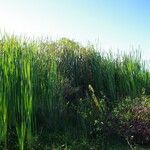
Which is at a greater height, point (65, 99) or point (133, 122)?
point (65, 99)

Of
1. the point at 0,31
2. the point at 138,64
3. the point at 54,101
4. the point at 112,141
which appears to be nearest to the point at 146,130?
the point at 112,141

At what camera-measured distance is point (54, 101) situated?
29.0 feet

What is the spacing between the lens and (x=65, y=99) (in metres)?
9.98

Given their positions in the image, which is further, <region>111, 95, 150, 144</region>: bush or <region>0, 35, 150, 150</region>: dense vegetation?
<region>111, 95, 150, 144</region>: bush

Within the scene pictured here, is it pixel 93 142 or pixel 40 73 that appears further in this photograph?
pixel 40 73

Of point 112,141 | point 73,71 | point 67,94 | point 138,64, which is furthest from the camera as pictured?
point 138,64

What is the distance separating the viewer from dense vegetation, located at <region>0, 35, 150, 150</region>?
284 inches

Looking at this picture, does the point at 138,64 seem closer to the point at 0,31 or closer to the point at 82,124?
the point at 82,124

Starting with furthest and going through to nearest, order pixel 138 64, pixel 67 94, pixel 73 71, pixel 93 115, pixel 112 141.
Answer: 1. pixel 138 64
2. pixel 73 71
3. pixel 67 94
4. pixel 93 115
5. pixel 112 141

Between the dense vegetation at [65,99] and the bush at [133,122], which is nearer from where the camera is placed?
the dense vegetation at [65,99]

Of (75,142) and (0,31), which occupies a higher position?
(0,31)

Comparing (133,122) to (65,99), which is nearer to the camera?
(133,122)

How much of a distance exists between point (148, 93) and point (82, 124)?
3.41 m

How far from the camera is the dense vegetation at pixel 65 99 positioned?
7.22 m
